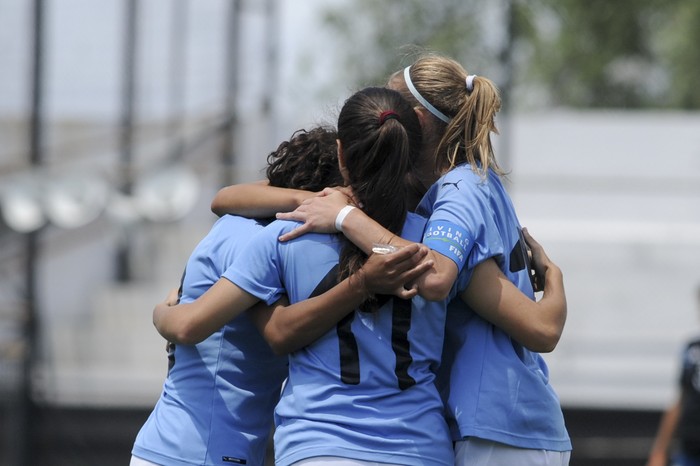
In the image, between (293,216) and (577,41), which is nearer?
(293,216)

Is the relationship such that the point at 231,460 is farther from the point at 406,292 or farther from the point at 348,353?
the point at 406,292

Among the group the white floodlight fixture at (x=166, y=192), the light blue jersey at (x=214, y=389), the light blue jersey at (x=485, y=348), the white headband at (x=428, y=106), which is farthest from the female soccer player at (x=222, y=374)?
the white floodlight fixture at (x=166, y=192)

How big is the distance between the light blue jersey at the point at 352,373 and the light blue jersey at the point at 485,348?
86 mm

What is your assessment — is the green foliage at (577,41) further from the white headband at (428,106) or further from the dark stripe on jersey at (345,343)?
the dark stripe on jersey at (345,343)

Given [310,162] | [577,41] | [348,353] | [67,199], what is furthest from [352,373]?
[577,41]

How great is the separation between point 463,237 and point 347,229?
10.6 inches

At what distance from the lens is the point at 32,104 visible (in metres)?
10.2

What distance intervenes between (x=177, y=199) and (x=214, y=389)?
28.9ft

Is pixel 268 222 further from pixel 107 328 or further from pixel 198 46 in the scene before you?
pixel 198 46

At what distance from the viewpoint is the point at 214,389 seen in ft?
9.37

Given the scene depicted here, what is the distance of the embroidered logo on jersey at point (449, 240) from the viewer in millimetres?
2572

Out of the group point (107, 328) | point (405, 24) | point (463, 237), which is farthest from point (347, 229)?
point (405, 24)

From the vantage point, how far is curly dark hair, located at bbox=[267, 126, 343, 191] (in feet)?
9.37

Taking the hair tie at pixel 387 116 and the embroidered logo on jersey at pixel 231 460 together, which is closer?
→ the hair tie at pixel 387 116
